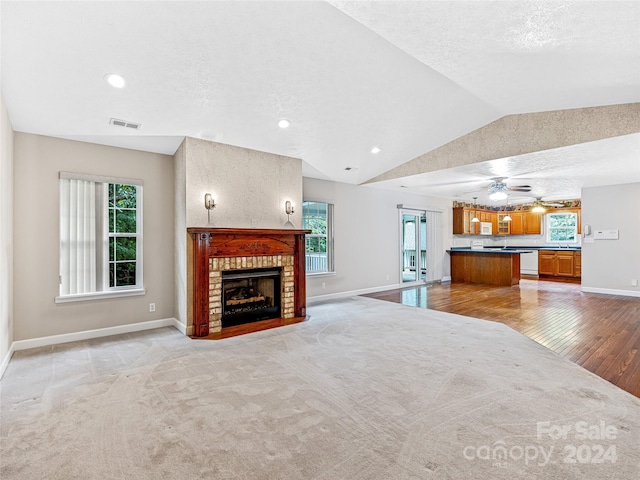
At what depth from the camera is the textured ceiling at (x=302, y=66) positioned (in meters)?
2.45

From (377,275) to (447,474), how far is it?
6.08 m

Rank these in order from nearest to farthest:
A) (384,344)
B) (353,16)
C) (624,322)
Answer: (353,16) < (384,344) < (624,322)

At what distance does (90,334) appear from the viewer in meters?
4.23

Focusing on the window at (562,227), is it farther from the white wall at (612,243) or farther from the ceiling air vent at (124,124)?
the ceiling air vent at (124,124)

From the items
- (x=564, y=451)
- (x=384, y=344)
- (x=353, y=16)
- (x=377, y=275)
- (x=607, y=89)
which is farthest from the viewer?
(x=377, y=275)

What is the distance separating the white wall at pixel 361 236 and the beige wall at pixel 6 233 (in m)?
4.23

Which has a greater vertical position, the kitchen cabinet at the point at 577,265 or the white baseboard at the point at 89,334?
the kitchen cabinet at the point at 577,265

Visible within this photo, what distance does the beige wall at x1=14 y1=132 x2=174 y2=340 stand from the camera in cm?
386

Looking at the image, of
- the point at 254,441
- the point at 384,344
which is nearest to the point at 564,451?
the point at 254,441

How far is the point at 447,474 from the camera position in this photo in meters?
1.74

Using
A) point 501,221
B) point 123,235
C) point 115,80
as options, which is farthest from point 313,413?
point 501,221

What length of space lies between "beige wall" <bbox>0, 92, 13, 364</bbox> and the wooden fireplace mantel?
69.8 inches

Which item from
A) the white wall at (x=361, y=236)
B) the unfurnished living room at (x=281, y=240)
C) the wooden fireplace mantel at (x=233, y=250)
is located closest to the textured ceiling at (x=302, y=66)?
the unfurnished living room at (x=281, y=240)

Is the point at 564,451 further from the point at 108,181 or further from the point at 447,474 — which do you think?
the point at 108,181
